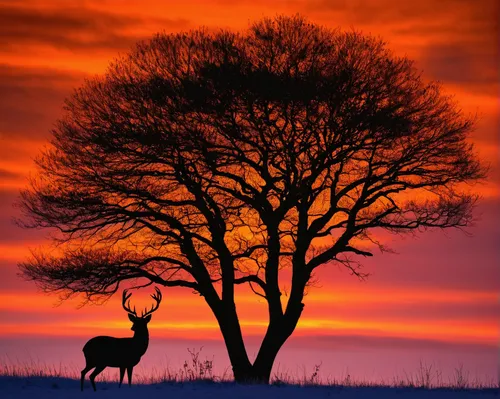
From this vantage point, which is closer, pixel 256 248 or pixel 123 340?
pixel 123 340

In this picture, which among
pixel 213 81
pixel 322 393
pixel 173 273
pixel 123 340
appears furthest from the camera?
pixel 173 273

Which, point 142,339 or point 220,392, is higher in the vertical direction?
point 142,339

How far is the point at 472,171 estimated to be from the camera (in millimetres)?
32469

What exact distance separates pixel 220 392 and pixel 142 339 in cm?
410

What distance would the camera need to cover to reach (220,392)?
24031 millimetres

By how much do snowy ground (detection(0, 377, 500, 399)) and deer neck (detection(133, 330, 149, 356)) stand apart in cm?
112

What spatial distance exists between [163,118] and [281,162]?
13.7 feet

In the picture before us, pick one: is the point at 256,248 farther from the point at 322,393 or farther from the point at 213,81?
the point at 322,393

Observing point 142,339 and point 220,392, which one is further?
point 142,339

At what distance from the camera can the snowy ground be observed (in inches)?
940

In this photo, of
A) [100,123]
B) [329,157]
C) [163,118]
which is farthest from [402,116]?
[100,123]

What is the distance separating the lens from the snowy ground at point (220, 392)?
2388cm

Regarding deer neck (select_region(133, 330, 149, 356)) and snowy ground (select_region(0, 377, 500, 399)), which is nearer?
snowy ground (select_region(0, 377, 500, 399))

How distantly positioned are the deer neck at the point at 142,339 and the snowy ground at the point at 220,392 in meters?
1.12
